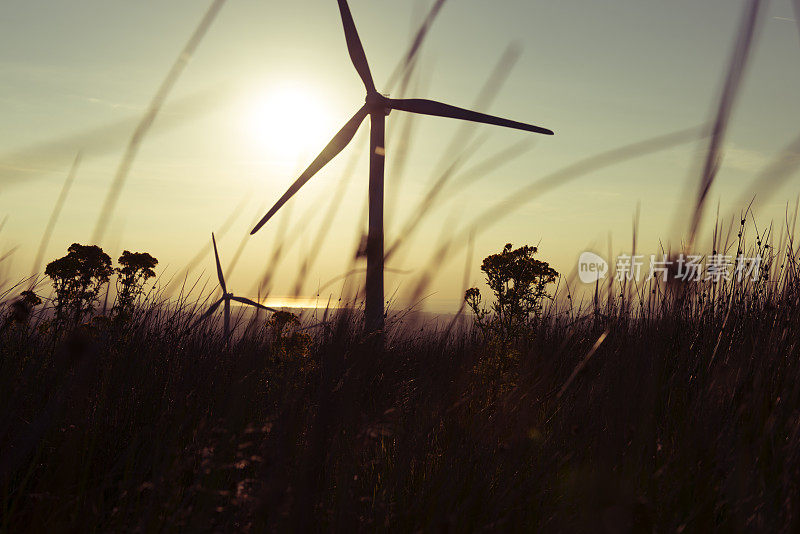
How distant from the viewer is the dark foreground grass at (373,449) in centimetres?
232

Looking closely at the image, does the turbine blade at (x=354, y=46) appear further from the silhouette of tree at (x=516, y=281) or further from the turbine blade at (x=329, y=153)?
the silhouette of tree at (x=516, y=281)

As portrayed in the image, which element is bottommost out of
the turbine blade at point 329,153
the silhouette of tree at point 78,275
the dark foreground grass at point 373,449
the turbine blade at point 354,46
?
the dark foreground grass at point 373,449

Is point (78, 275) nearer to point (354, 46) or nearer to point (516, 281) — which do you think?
point (516, 281)

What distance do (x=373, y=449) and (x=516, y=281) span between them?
10.4ft

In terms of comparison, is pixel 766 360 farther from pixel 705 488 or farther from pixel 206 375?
pixel 206 375

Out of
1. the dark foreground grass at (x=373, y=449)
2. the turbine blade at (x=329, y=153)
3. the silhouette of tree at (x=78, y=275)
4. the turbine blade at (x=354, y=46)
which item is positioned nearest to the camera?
the dark foreground grass at (x=373, y=449)

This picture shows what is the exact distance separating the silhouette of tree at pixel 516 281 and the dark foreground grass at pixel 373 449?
57.8 inches

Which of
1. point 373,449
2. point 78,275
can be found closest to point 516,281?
point 373,449

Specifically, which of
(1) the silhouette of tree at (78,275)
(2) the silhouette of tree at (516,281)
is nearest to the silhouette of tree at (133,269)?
(1) the silhouette of tree at (78,275)

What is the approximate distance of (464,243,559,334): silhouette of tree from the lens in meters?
6.36

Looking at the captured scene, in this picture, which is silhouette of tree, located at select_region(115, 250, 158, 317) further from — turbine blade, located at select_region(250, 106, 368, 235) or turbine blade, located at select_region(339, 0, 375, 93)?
turbine blade, located at select_region(339, 0, 375, 93)

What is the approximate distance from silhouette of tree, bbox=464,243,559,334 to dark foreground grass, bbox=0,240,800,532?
1.47 metres

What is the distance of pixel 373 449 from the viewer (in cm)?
385

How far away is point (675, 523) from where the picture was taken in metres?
2.28
